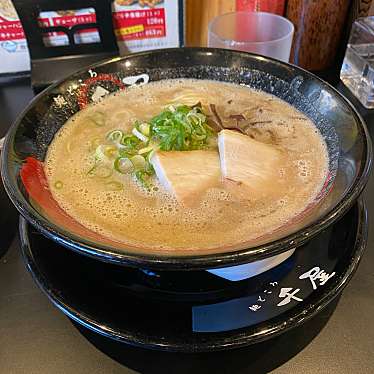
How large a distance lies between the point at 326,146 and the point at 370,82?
87 centimetres

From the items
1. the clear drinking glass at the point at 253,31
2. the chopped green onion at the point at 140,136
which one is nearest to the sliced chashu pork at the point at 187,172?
the chopped green onion at the point at 140,136

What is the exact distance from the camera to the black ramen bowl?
2.91 ft

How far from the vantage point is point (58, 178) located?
128 cm

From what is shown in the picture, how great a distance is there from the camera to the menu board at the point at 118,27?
198 cm

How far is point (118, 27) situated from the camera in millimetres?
2080

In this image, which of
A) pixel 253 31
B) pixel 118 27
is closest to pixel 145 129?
pixel 118 27

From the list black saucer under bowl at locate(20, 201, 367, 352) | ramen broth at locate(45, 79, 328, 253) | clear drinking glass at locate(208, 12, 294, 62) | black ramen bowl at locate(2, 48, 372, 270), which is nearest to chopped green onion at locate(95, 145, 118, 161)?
ramen broth at locate(45, 79, 328, 253)

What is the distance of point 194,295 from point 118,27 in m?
1.46

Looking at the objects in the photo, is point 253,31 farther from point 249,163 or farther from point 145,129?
point 249,163

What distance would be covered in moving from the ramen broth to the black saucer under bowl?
136 mm

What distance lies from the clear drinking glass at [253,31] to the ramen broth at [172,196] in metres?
0.41

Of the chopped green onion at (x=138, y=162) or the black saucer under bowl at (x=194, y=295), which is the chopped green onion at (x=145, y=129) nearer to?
the chopped green onion at (x=138, y=162)

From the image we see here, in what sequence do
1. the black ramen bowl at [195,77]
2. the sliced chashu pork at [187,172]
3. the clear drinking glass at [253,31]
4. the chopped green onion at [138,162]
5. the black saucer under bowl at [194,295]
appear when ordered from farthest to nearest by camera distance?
the clear drinking glass at [253,31], the chopped green onion at [138,162], the sliced chashu pork at [187,172], the black saucer under bowl at [194,295], the black ramen bowl at [195,77]

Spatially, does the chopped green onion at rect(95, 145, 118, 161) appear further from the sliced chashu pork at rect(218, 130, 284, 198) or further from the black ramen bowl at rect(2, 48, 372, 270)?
the sliced chashu pork at rect(218, 130, 284, 198)
